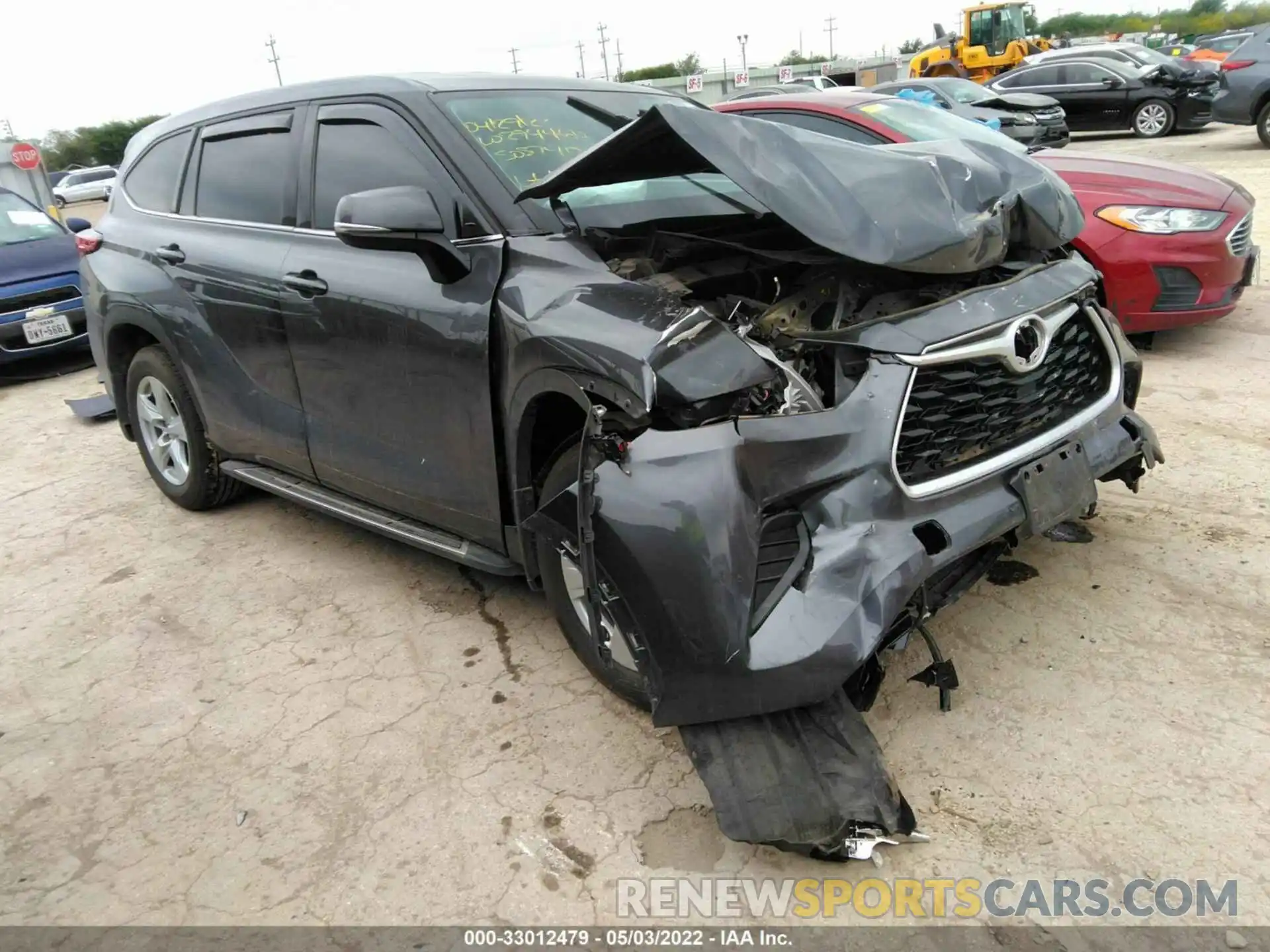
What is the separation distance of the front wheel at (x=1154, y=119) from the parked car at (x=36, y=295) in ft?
54.0

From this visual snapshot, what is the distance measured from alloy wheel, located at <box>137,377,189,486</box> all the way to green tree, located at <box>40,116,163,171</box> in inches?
2288

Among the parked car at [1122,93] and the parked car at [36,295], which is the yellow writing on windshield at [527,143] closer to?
the parked car at [36,295]

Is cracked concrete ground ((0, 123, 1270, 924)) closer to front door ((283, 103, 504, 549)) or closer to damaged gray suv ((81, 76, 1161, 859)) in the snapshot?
damaged gray suv ((81, 76, 1161, 859))

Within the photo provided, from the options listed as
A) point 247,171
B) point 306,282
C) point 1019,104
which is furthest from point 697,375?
point 1019,104

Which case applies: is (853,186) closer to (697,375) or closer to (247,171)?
(697,375)

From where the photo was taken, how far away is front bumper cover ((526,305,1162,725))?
2.05 metres

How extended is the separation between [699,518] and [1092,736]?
1.28 m

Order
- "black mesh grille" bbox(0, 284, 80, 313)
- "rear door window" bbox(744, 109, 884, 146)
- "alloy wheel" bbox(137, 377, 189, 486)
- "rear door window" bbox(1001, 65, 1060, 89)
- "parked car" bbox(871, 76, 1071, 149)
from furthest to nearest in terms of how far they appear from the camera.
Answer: "rear door window" bbox(1001, 65, 1060, 89) < "parked car" bbox(871, 76, 1071, 149) < "black mesh grille" bbox(0, 284, 80, 313) < "rear door window" bbox(744, 109, 884, 146) < "alloy wheel" bbox(137, 377, 189, 486)

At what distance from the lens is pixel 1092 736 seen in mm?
2424

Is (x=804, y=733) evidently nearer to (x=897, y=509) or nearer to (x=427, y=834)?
(x=897, y=509)

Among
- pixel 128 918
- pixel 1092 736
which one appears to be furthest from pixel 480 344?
pixel 1092 736

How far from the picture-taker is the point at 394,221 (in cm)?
258

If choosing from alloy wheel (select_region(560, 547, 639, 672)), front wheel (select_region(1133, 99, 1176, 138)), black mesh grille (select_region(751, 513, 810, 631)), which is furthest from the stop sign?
front wheel (select_region(1133, 99, 1176, 138))

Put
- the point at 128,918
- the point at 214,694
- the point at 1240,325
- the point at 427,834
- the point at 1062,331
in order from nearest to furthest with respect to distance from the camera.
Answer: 1. the point at 128,918
2. the point at 427,834
3. the point at 1062,331
4. the point at 214,694
5. the point at 1240,325
